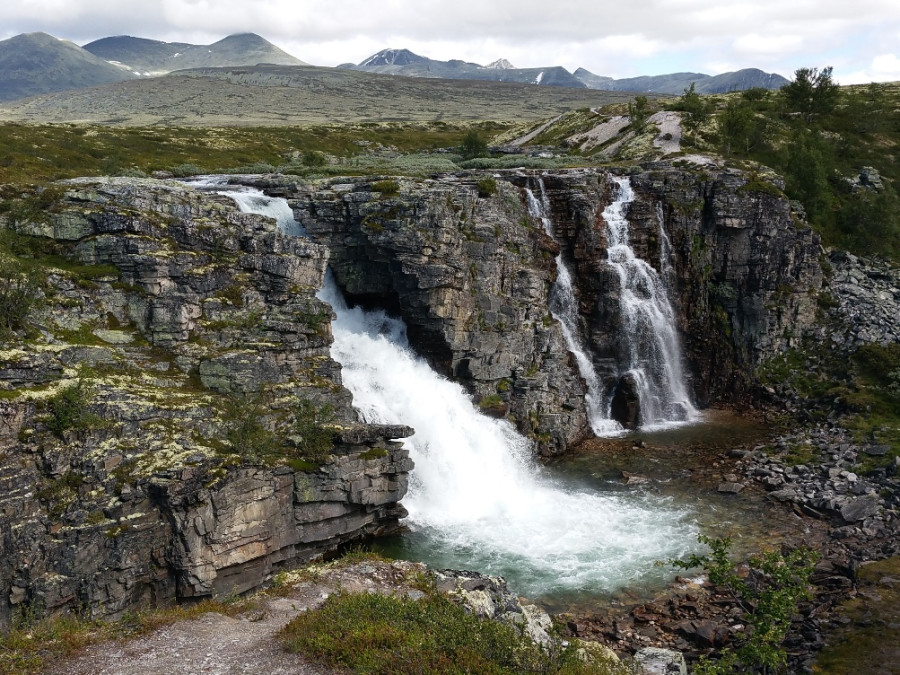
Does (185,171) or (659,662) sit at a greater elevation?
(185,171)

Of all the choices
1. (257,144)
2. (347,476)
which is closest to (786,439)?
(347,476)

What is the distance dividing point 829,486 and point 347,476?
29215 mm

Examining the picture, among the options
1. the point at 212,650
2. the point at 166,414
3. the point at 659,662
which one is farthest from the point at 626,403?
the point at 212,650

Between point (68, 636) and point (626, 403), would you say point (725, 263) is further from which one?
point (68, 636)

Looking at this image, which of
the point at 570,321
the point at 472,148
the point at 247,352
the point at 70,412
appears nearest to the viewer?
the point at 70,412

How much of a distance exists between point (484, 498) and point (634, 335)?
22275 millimetres

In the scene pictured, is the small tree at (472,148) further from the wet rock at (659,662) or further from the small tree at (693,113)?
the wet rock at (659,662)

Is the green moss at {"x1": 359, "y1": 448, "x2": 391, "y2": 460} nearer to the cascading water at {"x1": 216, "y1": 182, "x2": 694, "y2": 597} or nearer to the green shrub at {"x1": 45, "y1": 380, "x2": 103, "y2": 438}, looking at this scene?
the cascading water at {"x1": 216, "y1": 182, "x2": 694, "y2": 597}

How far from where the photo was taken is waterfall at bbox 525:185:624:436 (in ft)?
165

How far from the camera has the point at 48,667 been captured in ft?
Result: 48.8

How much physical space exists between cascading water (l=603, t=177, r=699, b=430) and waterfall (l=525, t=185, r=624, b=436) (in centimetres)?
308

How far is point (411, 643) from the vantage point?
49.6ft

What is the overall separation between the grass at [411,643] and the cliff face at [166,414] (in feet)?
35.8

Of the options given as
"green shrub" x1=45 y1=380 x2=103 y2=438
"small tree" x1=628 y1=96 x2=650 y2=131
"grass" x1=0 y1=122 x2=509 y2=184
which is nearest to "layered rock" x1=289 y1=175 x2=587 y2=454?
"grass" x1=0 y1=122 x2=509 y2=184
